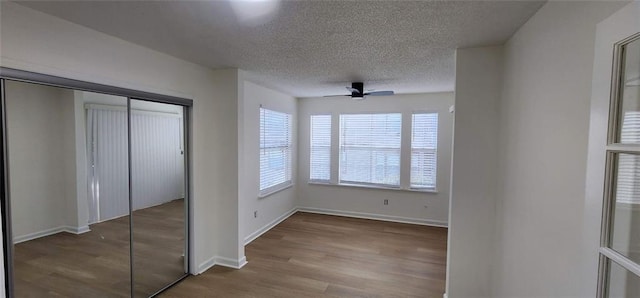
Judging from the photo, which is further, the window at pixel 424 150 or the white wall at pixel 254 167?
the window at pixel 424 150

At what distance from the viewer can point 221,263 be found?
11.2 feet

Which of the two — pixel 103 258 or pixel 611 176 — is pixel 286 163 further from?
pixel 611 176

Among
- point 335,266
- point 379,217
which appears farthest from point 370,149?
point 335,266

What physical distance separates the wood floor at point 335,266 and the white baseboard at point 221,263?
7 centimetres

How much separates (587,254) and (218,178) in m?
3.26

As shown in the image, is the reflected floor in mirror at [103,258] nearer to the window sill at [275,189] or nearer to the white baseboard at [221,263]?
the white baseboard at [221,263]

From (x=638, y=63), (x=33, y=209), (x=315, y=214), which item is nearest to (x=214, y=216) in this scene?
(x=33, y=209)

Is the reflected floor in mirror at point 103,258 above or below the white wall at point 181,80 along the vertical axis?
below

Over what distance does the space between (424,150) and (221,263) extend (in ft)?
12.5

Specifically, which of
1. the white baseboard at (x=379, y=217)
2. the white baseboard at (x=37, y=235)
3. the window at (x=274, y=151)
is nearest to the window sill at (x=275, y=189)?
the window at (x=274, y=151)

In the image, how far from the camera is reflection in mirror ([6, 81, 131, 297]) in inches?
71.2

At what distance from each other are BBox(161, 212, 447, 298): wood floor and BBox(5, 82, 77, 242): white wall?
138 cm

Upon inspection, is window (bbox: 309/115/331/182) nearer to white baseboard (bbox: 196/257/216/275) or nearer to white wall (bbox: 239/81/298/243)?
white wall (bbox: 239/81/298/243)

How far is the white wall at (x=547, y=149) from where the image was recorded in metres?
1.25
